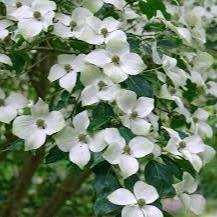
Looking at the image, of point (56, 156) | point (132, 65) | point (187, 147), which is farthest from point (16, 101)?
point (187, 147)

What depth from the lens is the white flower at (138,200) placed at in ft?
3.39

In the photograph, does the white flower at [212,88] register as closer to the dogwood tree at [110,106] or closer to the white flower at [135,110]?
the dogwood tree at [110,106]

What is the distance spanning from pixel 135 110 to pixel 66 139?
133 millimetres

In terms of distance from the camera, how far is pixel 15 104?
1.17m

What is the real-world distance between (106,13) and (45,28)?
204 mm

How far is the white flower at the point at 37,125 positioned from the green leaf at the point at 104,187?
0.10 m

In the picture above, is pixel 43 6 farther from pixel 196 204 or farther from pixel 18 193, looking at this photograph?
pixel 18 193

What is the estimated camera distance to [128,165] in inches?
41.9

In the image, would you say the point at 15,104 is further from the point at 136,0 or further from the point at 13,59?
the point at 136,0

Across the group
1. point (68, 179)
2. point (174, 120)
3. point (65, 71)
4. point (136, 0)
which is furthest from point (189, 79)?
point (68, 179)

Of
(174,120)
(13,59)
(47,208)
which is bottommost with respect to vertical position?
(47,208)

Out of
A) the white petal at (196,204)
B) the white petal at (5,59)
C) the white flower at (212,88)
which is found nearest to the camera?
the white petal at (5,59)

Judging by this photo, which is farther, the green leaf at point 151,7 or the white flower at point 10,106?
the green leaf at point 151,7

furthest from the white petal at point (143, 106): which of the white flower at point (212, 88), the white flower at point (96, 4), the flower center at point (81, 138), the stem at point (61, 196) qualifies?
the stem at point (61, 196)
